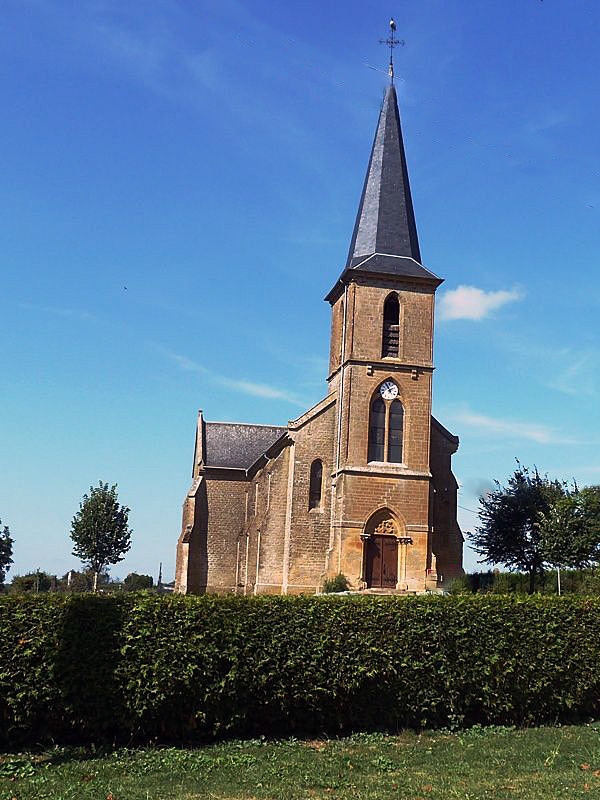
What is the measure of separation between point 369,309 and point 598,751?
25.5 metres

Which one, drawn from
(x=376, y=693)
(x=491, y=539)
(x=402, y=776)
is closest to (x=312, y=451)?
(x=491, y=539)

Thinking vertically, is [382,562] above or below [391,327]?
below

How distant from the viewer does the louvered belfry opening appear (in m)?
34.5

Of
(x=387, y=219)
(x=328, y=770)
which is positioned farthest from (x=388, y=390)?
(x=328, y=770)

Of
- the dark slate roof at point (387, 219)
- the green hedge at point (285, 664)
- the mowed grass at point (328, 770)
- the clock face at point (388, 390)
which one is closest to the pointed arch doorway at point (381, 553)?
the clock face at point (388, 390)

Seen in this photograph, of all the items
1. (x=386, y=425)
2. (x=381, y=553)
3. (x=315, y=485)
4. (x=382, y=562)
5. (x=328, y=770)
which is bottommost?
(x=328, y=770)

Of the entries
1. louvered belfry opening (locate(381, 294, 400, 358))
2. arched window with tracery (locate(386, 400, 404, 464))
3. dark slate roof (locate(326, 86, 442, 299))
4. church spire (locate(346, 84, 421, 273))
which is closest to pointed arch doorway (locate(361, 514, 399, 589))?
arched window with tracery (locate(386, 400, 404, 464))

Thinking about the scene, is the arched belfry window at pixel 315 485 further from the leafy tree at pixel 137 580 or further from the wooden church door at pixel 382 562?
the leafy tree at pixel 137 580

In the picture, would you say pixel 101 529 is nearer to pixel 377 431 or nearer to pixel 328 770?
pixel 377 431

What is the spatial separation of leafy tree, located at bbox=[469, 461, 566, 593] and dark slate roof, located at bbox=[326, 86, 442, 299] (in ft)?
32.7

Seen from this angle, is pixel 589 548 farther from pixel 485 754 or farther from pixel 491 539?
pixel 485 754

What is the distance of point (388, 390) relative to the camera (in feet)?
111

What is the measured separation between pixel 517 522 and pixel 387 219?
1424cm

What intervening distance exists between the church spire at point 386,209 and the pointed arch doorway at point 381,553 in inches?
410
